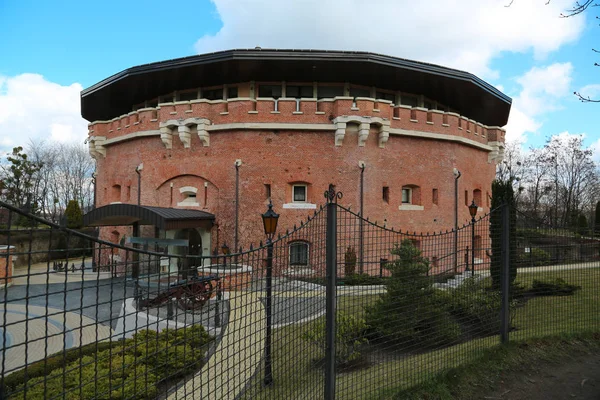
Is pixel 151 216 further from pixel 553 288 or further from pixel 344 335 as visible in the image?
pixel 553 288

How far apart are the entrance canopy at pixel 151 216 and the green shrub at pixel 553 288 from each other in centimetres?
1042

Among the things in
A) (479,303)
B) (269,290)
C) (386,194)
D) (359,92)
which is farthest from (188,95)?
(269,290)

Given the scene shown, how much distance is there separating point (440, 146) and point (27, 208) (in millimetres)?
17472

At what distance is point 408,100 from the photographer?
18.7 meters

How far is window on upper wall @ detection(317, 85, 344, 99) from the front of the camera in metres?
17.2

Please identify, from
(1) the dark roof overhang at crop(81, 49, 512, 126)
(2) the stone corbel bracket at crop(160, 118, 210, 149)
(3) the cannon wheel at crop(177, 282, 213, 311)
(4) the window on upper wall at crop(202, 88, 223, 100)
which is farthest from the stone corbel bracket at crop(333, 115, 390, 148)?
(3) the cannon wheel at crop(177, 282, 213, 311)

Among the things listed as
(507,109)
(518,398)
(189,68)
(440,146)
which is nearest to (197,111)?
(189,68)

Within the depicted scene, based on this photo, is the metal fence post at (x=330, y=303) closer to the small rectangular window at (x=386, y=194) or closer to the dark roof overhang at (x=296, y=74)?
the dark roof overhang at (x=296, y=74)

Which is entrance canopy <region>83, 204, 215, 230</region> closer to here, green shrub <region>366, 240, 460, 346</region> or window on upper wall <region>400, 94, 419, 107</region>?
green shrub <region>366, 240, 460, 346</region>

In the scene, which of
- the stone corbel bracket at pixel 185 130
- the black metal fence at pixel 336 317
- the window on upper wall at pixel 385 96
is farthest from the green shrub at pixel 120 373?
the window on upper wall at pixel 385 96

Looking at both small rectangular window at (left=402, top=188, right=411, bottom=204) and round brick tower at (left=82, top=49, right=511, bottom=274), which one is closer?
round brick tower at (left=82, top=49, right=511, bottom=274)

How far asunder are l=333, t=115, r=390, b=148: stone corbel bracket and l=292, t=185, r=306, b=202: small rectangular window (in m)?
2.32

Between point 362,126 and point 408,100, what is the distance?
15.5 ft

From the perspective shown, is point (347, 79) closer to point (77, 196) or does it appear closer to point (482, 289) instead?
point (482, 289)
